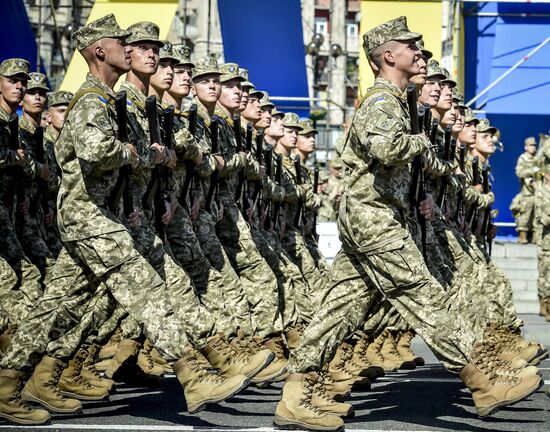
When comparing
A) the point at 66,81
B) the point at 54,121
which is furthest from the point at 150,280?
the point at 66,81

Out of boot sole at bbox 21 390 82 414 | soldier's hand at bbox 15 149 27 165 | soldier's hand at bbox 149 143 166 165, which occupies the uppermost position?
soldier's hand at bbox 149 143 166 165

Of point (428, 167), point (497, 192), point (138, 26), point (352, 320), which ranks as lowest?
point (497, 192)

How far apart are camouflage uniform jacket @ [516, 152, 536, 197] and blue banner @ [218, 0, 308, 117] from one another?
12.8 ft

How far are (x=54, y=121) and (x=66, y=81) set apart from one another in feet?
23.3

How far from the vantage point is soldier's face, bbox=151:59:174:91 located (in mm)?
9742

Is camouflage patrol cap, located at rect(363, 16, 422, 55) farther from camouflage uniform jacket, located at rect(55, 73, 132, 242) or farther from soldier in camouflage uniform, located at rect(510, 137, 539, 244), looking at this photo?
soldier in camouflage uniform, located at rect(510, 137, 539, 244)

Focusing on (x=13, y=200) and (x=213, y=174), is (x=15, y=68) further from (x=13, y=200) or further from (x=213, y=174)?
(x=213, y=174)

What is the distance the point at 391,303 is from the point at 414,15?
13.5 metres

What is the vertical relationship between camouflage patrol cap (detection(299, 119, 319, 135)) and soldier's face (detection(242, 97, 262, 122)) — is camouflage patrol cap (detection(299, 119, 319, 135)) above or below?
below

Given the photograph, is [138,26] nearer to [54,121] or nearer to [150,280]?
[150,280]

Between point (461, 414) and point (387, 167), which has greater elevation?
point (387, 167)

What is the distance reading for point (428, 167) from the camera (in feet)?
29.2

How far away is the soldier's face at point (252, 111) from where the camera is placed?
40.9ft

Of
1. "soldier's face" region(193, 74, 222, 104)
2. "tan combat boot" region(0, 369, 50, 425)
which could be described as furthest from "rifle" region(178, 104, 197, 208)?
"tan combat boot" region(0, 369, 50, 425)
